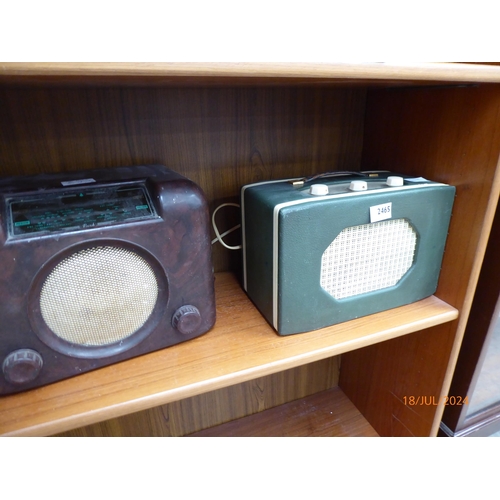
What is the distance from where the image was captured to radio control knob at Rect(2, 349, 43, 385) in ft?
1.69

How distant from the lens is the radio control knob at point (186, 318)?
24.6 inches

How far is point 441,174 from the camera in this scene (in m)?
0.74

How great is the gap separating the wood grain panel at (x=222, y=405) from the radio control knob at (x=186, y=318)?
46 cm

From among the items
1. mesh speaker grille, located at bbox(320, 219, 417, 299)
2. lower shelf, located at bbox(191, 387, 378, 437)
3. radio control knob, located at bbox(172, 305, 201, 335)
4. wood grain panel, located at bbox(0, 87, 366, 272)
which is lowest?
lower shelf, located at bbox(191, 387, 378, 437)

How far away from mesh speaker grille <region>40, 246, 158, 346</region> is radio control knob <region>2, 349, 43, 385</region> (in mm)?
44

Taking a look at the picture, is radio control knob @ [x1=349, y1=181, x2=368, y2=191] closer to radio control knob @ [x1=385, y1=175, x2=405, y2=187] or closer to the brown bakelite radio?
radio control knob @ [x1=385, y1=175, x2=405, y2=187]

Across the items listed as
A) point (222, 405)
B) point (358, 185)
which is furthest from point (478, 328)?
point (222, 405)

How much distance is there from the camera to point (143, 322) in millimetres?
613

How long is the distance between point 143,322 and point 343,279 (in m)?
0.37

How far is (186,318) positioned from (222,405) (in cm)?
56

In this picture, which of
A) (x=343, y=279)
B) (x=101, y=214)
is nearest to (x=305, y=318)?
(x=343, y=279)
